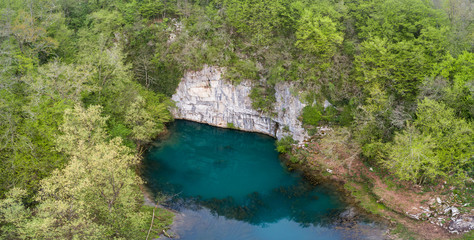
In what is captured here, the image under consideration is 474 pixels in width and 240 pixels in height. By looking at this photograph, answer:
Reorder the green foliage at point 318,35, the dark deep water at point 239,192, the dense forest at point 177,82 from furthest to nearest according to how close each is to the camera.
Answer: the green foliage at point 318,35
the dark deep water at point 239,192
the dense forest at point 177,82

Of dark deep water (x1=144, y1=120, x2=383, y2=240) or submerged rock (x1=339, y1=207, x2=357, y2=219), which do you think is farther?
submerged rock (x1=339, y1=207, x2=357, y2=219)

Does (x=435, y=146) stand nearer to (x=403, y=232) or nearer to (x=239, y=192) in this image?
(x=403, y=232)

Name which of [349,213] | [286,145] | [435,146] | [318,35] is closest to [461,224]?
[435,146]

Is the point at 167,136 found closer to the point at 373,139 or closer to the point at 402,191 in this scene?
the point at 373,139

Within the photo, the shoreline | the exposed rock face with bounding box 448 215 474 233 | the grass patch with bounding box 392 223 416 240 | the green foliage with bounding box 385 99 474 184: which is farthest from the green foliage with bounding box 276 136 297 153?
the exposed rock face with bounding box 448 215 474 233

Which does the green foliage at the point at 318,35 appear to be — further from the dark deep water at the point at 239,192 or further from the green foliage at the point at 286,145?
the dark deep water at the point at 239,192

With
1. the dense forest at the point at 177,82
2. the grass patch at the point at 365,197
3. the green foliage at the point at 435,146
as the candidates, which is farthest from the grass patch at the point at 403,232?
the dense forest at the point at 177,82

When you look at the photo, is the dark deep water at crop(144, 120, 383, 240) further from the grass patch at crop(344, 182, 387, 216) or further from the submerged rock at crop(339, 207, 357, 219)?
the grass patch at crop(344, 182, 387, 216)
